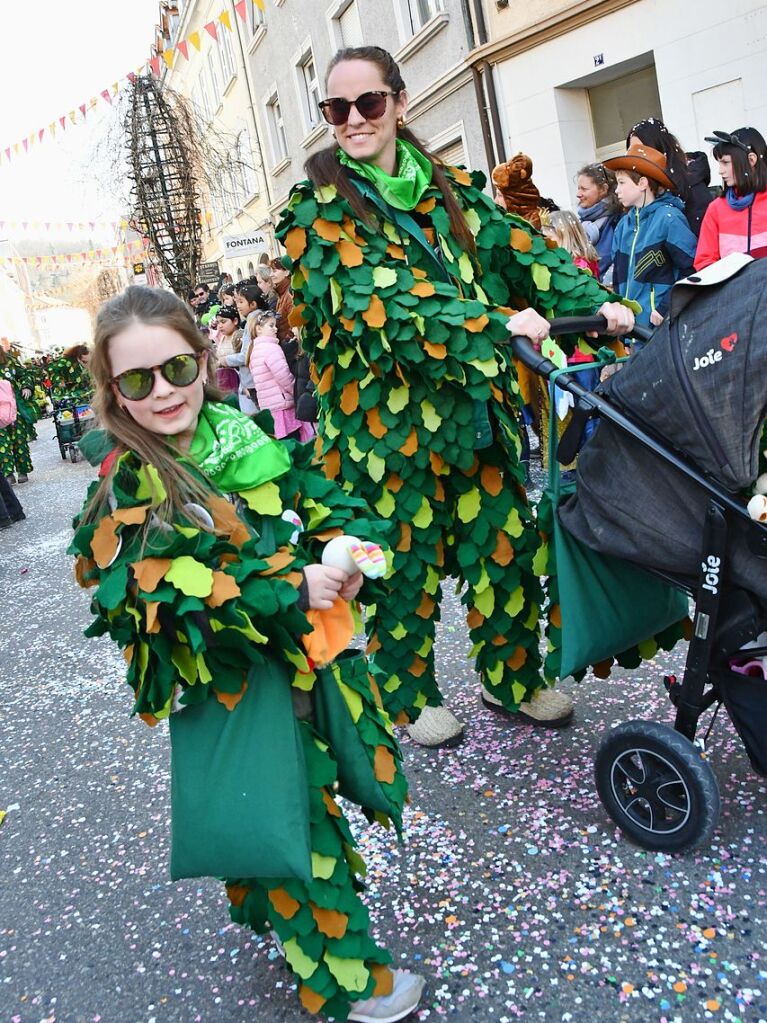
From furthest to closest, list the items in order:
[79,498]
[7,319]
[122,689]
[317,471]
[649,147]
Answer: [7,319]
[79,498]
[649,147]
[122,689]
[317,471]

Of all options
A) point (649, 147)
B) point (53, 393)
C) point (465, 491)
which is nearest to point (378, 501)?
point (465, 491)

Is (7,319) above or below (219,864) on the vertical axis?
above

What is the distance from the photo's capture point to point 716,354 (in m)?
1.92

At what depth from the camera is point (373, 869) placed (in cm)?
249

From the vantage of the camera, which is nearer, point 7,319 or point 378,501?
point 378,501

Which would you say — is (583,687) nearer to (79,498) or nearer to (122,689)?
(122,689)

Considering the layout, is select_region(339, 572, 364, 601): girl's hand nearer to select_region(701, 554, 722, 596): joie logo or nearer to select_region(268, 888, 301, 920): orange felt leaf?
select_region(268, 888, 301, 920): orange felt leaf

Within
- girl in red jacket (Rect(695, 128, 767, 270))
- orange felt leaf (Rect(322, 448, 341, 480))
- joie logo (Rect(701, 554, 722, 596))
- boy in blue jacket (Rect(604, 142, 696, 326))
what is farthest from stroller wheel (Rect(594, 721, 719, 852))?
girl in red jacket (Rect(695, 128, 767, 270))

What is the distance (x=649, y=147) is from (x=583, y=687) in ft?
11.4

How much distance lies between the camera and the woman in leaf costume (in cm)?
173

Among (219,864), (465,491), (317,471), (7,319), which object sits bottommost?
(219,864)

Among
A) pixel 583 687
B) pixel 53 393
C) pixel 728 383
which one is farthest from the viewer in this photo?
pixel 53 393

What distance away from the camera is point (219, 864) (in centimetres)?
177

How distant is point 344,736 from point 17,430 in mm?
11098
